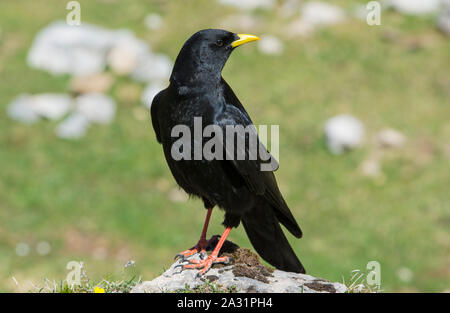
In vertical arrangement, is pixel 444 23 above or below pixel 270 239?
above

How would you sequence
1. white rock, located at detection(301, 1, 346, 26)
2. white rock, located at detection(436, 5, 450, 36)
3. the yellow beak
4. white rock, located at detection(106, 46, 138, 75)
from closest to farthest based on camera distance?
the yellow beak < white rock, located at detection(106, 46, 138, 75) < white rock, located at detection(436, 5, 450, 36) < white rock, located at detection(301, 1, 346, 26)

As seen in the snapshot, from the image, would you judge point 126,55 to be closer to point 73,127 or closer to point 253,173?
point 73,127

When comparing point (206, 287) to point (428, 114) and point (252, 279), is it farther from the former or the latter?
point (428, 114)

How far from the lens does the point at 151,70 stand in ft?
60.4

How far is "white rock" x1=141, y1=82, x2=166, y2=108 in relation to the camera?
17.7 meters

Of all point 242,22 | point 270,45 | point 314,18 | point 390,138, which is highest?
point 314,18

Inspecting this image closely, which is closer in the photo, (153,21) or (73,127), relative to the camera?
(73,127)

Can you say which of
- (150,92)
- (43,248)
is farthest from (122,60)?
(43,248)

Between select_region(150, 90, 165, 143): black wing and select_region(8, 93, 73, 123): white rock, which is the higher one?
select_region(8, 93, 73, 123): white rock

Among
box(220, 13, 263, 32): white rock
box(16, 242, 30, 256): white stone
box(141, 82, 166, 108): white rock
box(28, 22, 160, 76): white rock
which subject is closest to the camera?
box(16, 242, 30, 256): white stone

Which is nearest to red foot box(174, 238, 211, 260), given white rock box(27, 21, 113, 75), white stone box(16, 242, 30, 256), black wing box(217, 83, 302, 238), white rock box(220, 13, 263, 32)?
black wing box(217, 83, 302, 238)

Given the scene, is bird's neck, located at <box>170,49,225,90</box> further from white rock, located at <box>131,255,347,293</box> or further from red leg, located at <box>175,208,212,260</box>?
white rock, located at <box>131,255,347,293</box>

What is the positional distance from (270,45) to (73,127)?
6753 mm
